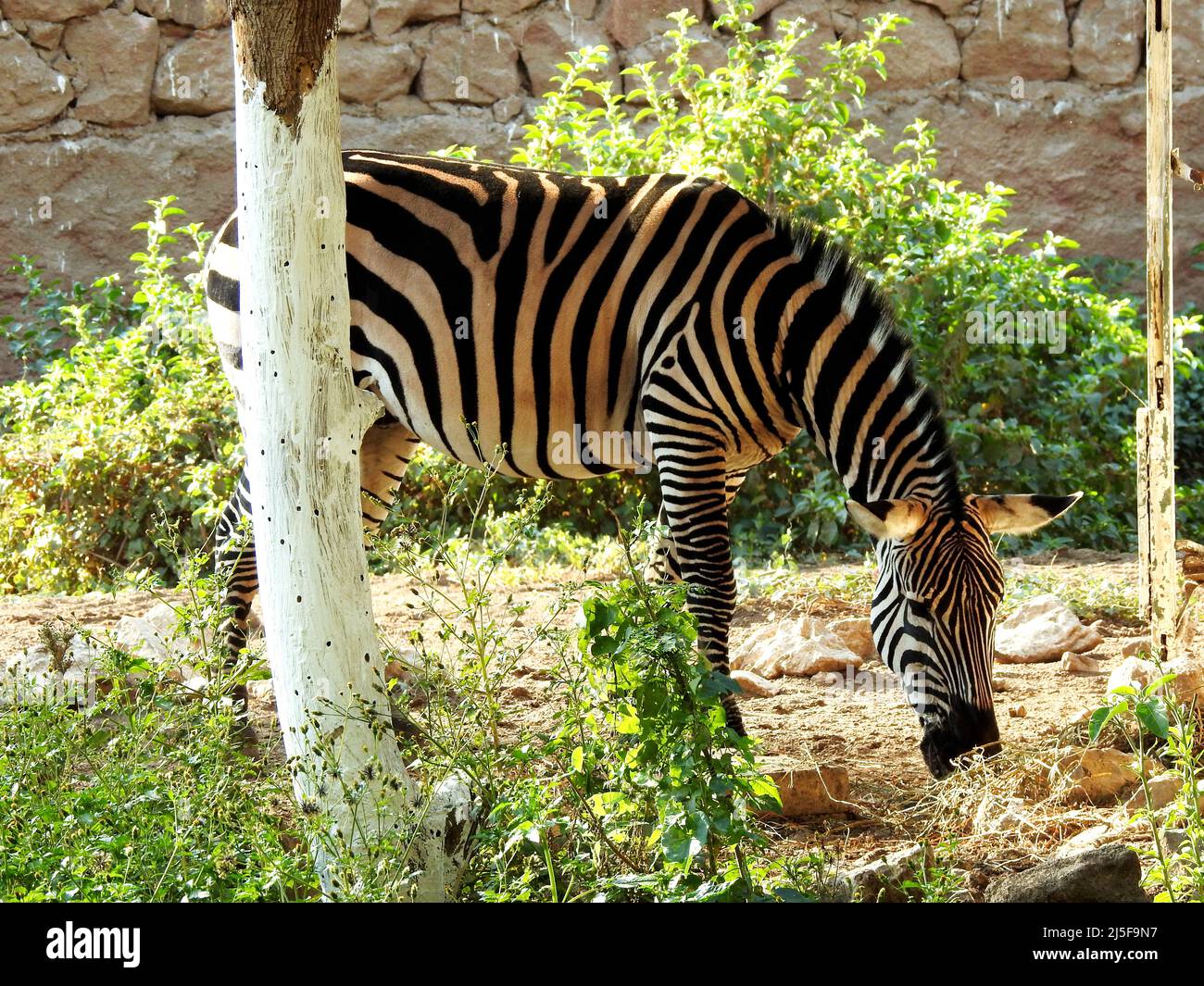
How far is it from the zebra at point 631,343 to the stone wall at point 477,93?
528 centimetres

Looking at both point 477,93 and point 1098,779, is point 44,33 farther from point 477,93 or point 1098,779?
point 1098,779

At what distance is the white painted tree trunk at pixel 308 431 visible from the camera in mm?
3322

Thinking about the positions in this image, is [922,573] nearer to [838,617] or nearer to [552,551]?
[838,617]

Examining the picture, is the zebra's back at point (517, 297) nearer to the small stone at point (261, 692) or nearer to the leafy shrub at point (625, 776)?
the small stone at point (261, 692)

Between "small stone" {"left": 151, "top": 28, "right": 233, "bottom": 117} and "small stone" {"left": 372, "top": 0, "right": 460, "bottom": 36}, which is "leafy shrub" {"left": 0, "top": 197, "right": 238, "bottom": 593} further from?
"small stone" {"left": 372, "top": 0, "right": 460, "bottom": 36}

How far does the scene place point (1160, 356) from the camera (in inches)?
177

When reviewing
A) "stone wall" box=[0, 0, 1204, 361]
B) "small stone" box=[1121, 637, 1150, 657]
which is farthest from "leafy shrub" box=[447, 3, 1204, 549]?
"small stone" box=[1121, 637, 1150, 657]

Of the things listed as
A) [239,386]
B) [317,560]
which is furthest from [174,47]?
[317,560]

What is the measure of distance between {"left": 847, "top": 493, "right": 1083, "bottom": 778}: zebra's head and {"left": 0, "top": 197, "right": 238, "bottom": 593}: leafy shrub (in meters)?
4.62

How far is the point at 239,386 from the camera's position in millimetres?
4793

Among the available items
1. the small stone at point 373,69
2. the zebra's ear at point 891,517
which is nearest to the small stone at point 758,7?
the small stone at point 373,69

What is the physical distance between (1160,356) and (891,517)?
1.08 m

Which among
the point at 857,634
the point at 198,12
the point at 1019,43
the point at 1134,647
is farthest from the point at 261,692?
the point at 1019,43
